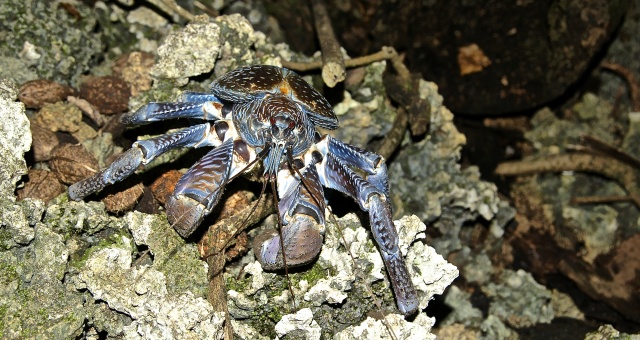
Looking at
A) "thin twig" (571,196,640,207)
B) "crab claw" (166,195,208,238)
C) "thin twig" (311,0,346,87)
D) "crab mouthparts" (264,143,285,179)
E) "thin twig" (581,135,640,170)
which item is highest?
"thin twig" (311,0,346,87)

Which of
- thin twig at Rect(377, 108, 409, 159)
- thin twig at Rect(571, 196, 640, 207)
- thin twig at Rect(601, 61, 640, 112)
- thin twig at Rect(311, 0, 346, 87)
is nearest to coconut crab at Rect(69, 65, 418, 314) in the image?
thin twig at Rect(311, 0, 346, 87)

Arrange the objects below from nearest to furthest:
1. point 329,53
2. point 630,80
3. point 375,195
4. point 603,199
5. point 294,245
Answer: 1. point 294,245
2. point 375,195
3. point 329,53
4. point 603,199
5. point 630,80

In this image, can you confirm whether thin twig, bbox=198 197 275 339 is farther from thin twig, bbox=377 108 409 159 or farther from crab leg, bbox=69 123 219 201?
thin twig, bbox=377 108 409 159

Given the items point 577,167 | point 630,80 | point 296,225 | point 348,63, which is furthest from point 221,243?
point 630,80

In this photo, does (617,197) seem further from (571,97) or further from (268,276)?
(268,276)

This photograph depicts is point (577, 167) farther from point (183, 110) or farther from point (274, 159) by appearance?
point (183, 110)

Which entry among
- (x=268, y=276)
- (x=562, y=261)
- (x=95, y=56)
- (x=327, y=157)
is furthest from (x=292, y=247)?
(x=562, y=261)

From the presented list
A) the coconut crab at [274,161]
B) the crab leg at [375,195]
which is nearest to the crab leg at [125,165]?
the coconut crab at [274,161]
